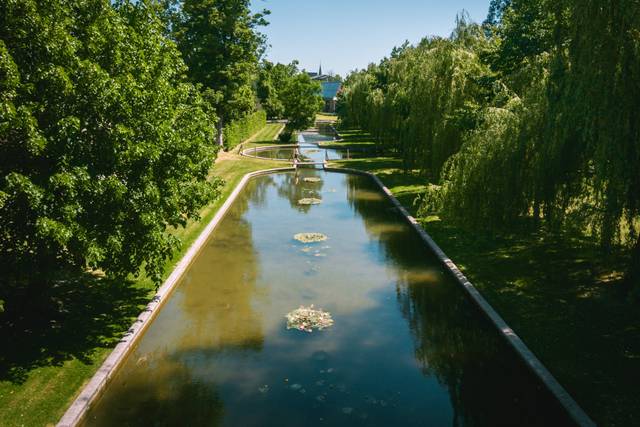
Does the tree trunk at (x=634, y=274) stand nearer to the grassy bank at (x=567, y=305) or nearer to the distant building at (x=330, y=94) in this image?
the grassy bank at (x=567, y=305)

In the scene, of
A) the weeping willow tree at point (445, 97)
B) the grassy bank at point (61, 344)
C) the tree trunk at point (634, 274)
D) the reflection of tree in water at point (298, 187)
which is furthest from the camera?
the reflection of tree in water at point (298, 187)

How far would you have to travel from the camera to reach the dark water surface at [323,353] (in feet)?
30.4

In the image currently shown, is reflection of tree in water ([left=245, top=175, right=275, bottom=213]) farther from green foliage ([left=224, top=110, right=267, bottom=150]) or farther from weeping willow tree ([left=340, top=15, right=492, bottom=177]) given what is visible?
green foliage ([left=224, top=110, right=267, bottom=150])

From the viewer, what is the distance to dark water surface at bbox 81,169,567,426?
927cm

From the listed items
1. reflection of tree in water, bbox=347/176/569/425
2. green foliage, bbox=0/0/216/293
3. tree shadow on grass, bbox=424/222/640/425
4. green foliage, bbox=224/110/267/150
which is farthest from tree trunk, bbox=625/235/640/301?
green foliage, bbox=224/110/267/150

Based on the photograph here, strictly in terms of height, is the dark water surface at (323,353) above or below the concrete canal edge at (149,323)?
below

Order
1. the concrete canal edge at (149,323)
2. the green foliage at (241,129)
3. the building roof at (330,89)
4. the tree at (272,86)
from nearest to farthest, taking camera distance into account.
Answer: the concrete canal edge at (149,323) → the green foliage at (241,129) → the tree at (272,86) → the building roof at (330,89)

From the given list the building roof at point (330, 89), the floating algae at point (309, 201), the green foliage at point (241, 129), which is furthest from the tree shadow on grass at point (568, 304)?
the building roof at point (330, 89)

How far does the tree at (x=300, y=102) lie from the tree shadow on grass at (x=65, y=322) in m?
48.9

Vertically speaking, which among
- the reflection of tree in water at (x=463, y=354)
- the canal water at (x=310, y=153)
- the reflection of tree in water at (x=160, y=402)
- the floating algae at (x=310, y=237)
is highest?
the canal water at (x=310, y=153)

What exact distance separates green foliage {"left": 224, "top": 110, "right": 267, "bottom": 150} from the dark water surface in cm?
2852

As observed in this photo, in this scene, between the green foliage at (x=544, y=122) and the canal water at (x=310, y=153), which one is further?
the canal water at (x=310, y=153)

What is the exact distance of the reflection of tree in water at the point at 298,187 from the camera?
93.7 ft

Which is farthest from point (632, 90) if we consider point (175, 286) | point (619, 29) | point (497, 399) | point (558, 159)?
point (175, 286)
